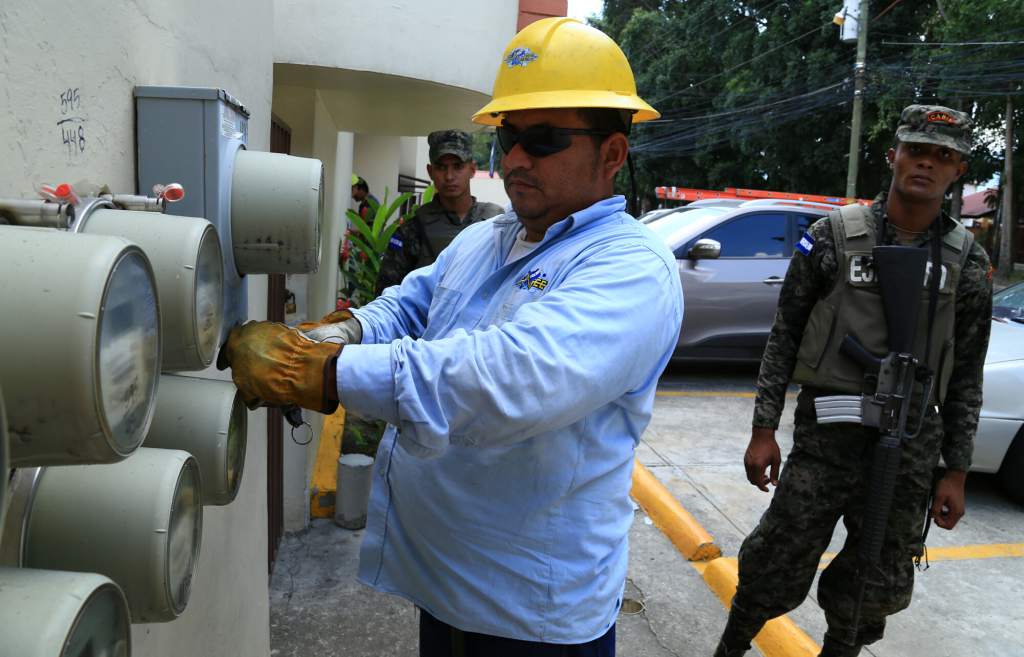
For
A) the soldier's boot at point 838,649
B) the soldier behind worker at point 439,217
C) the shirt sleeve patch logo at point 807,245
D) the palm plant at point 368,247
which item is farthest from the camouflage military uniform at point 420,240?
the soldier's boot at point 838,649

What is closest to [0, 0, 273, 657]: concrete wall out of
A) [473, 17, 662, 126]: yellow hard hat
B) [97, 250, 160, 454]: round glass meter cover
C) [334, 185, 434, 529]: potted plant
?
[97, 250, 160, 454]: round glass meter cover

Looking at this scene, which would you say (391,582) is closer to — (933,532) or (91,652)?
(91,652)

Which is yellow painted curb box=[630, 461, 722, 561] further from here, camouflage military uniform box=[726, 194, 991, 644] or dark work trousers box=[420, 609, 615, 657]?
dark work trousers box=[420, 609, 615, 657]

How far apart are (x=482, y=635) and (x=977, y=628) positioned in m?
2.80

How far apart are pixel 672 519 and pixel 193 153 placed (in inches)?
141

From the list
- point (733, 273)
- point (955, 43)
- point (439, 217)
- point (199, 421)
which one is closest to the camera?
point (199, 421)

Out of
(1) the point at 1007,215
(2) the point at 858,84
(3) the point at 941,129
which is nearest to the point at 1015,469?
(3) the point at 941,129

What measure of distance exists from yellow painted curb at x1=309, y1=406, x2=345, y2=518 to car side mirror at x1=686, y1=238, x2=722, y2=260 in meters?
3.90

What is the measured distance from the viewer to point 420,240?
421 centimetres

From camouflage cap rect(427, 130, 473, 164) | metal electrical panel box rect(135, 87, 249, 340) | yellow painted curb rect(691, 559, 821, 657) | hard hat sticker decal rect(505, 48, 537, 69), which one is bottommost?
yellow painted curb rect(691, 559, 821, 657)

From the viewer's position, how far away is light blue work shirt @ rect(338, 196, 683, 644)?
128 centimetres

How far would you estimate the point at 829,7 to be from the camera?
71.5 ft

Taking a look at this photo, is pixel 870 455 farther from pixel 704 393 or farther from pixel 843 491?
pixel 704 393

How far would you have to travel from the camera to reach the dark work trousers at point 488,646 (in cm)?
175
